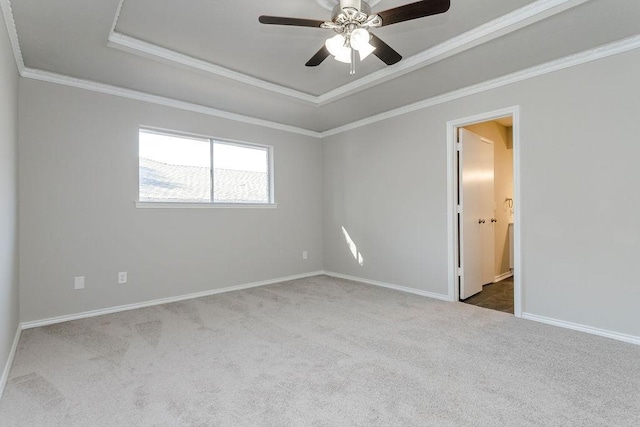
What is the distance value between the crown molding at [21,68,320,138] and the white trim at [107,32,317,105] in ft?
3.19

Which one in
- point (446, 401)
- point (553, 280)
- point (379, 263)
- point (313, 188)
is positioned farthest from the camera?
point (313, 188)

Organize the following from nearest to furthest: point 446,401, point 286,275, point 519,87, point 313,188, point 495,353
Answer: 1. point 446,401
2. point 495,353
3. point 519,87
4. point 286,275
5. point 313,188

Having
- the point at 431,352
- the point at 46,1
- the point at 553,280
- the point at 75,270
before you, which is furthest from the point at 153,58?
the point at 553,280

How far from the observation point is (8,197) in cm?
242

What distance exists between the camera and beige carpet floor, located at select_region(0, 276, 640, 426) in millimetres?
1735

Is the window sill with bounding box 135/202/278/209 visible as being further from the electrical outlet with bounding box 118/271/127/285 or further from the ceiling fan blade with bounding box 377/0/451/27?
the ceiling fan blade with bounding box 377/0/451/27

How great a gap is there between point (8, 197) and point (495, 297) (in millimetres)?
4896

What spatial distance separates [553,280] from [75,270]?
4.64 meters

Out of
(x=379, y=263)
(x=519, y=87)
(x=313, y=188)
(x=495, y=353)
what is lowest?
(x=495, y=353)

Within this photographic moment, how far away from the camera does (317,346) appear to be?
2611 millimetres

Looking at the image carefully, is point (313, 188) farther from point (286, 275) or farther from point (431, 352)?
point (431, 352)

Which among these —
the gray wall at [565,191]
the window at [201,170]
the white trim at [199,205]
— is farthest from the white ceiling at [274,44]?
the white trim at [199,205]

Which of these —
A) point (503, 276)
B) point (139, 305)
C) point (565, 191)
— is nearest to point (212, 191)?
point (139, 305)

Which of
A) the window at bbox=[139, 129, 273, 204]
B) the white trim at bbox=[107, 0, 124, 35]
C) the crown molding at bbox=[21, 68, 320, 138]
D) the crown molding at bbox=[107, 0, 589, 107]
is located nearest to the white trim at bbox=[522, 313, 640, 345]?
the crown molding at bbox=[107, 0, 589, 107]
